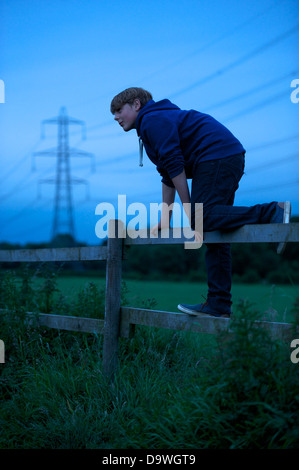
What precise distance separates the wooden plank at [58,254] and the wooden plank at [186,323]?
530 millimetres

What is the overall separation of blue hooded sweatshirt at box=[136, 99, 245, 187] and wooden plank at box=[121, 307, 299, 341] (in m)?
1.00

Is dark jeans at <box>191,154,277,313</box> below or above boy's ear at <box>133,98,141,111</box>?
below

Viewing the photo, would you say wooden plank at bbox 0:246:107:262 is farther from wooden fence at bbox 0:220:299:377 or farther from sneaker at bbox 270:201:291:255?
sneaker at bbox 270:201:291:255

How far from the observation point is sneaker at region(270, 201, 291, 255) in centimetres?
296

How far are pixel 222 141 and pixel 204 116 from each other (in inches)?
11.5

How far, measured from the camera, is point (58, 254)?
4.61 metres

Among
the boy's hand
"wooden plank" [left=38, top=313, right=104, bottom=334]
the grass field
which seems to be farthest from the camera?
"wooden plank" [left=38, top=313, right=104, bottom=334]

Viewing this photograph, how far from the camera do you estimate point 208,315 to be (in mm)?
3340

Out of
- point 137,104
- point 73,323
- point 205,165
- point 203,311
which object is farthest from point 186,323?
point 137,104

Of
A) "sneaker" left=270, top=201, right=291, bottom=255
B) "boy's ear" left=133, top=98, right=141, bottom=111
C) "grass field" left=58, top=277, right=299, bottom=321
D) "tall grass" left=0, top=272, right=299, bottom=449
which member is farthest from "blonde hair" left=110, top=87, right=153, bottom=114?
"tall grass" left=0, top=272, right=299, bottom=449

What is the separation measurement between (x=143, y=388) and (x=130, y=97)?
2.15 meters

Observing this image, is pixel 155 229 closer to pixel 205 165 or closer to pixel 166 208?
pixel 166 208
